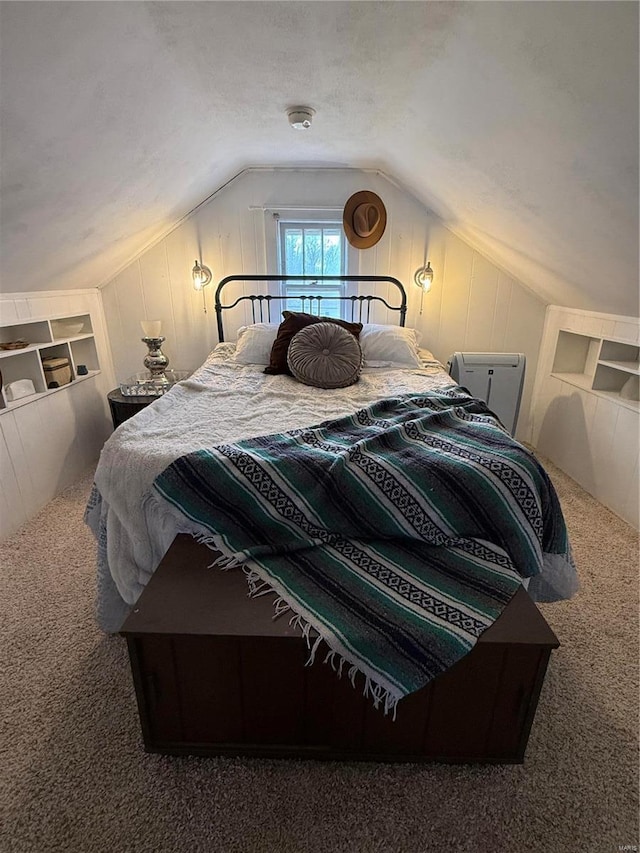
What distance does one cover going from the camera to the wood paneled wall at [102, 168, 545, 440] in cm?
319

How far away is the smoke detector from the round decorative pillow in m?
1.04

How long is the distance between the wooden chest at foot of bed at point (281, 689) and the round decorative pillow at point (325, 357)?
142 centimetres

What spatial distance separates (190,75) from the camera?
5.61 feet

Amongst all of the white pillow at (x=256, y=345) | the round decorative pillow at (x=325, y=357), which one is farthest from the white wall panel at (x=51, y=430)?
the round decorative pillow at (x=325, y=357)

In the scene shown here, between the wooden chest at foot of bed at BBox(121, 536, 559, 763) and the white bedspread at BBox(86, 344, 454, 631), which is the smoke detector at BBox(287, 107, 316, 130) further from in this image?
the wooden chest at foot of bed at BBox(121, 536, 559, 763)

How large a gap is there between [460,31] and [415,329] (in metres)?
2.17

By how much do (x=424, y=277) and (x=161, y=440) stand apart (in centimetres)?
254

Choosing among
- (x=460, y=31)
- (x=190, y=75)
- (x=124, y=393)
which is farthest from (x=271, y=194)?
(x=460, y=31)

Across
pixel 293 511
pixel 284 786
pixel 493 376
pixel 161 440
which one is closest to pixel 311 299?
pixel 493 376

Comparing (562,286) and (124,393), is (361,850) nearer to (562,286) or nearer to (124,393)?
(124,393)

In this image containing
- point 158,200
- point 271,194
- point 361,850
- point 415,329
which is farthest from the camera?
point 415,329

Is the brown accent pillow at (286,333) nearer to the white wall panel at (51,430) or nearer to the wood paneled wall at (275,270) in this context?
the wood paneled wall at (275,270)

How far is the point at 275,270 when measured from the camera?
3.33m

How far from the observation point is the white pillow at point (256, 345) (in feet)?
9.32
